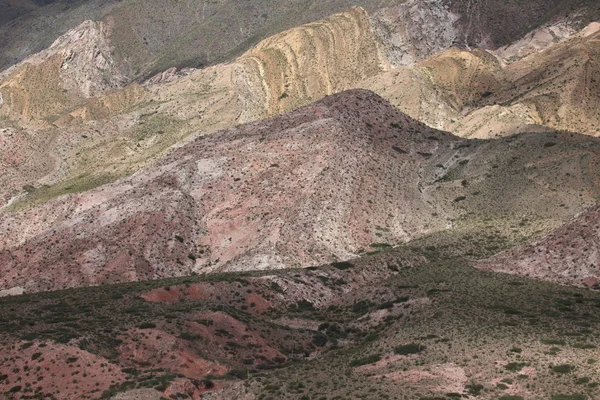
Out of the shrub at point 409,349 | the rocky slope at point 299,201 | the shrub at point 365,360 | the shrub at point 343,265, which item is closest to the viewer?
the shrub at point 409,349

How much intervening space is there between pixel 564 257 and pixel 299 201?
42422 mm

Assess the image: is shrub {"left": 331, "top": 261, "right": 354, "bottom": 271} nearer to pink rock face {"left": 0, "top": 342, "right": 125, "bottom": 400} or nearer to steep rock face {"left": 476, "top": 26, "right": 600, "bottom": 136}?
pink rock face {"left": 0, "top": 342, "right": 125, "bottom": 400}

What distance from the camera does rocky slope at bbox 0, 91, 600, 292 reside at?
11225cm

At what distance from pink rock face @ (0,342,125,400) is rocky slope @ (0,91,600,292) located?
41.9 m

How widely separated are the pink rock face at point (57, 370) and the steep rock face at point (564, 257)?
157 feet

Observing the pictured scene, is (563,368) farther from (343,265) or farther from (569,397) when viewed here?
(343,265)

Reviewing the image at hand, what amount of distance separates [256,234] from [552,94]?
102358 millimetres

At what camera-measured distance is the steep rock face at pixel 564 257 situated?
290 ft

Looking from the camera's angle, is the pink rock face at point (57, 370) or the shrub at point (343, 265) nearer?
the pink rock face at point (57, 370)

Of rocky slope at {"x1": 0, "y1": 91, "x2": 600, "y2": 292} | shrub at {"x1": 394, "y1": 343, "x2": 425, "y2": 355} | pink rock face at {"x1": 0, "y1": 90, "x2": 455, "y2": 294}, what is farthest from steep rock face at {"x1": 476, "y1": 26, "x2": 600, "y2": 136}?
shrub at {"x1": 394, "y1": 343, "x2": 425, "y2": 355}

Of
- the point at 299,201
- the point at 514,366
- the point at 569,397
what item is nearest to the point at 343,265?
the point at 299,201

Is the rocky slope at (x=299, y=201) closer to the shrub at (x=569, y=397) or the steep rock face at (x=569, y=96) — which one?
the steep rock face at (x=569, y=96)

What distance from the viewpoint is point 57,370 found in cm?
6344

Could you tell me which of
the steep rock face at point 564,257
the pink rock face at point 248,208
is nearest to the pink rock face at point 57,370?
the pink rock face at point 248,208
